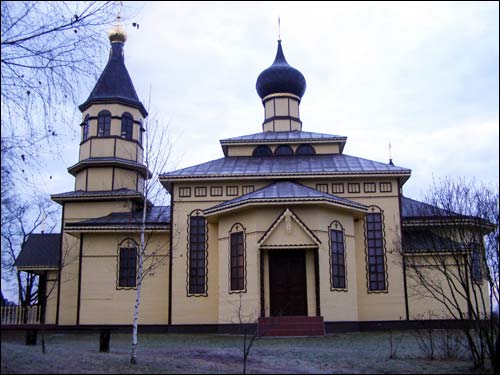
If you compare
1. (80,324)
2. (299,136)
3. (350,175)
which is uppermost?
(299,136)

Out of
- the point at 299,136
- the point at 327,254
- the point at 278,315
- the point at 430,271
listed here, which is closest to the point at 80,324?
the point at 278,315

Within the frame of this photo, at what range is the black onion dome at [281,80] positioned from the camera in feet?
91.9

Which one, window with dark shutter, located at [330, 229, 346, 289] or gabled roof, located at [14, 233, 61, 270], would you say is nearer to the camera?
window with dark shutter, located at [330, 229, 346, 289]

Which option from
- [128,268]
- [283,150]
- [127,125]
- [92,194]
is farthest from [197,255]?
[127,125]

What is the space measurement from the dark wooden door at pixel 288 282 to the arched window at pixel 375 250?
325 centimetres

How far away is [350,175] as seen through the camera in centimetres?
2305

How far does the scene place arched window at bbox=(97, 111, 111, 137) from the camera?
88.4ft

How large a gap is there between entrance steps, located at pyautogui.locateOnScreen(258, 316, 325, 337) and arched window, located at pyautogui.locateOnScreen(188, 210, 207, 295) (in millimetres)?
4074

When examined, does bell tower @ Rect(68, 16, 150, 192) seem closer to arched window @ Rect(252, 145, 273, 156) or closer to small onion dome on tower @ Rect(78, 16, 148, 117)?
small onion dome on tower @ Rect(78, 16, 148, 117)

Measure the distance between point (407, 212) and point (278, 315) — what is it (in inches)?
299

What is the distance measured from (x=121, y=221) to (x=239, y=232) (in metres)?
5.53

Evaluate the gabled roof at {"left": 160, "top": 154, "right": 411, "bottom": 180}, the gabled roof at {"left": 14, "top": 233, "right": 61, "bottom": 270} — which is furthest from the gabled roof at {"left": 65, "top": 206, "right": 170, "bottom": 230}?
the gabled roof at {"left": 14, "top": 233, "right": 61, "bottom": 270}

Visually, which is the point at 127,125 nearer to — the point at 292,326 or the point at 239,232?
the point at 239,232

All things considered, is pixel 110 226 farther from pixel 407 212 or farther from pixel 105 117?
pixel 407 212
